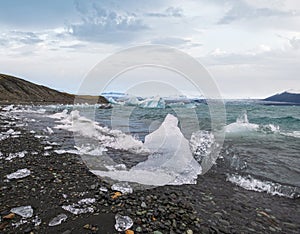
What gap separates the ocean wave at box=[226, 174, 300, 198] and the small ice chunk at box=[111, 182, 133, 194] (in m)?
2.90

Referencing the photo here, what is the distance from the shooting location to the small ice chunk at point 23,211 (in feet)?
12.5

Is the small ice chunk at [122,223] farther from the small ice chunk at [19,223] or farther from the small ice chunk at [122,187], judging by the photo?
the small ice chunk at [19,223]

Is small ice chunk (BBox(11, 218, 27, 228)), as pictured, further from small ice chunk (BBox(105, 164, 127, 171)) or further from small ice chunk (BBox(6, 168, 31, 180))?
small ice chunk (BBox(105, 164, 127, 171))

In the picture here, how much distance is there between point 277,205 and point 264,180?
1534mm

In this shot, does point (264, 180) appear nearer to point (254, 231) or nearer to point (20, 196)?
point (254, 231)

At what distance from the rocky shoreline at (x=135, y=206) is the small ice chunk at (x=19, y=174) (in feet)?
0.27

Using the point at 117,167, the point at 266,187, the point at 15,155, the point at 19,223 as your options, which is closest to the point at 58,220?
the point at 19,223

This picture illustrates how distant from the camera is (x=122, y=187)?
5.11 metres

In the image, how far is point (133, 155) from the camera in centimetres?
861

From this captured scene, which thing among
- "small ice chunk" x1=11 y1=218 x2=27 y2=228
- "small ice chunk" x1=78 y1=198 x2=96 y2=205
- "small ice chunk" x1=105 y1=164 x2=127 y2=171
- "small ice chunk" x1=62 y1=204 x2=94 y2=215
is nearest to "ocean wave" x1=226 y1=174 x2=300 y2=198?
"small ice chunk" x1=105 y1=164 x2=127 y2=171

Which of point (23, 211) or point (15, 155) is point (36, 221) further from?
point (15, 155)

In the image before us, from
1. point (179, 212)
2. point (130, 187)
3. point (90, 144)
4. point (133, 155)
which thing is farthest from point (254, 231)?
point (90, 144)

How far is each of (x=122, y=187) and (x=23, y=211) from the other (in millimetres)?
1860

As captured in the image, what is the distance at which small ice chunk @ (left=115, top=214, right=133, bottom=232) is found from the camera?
11.8ft
